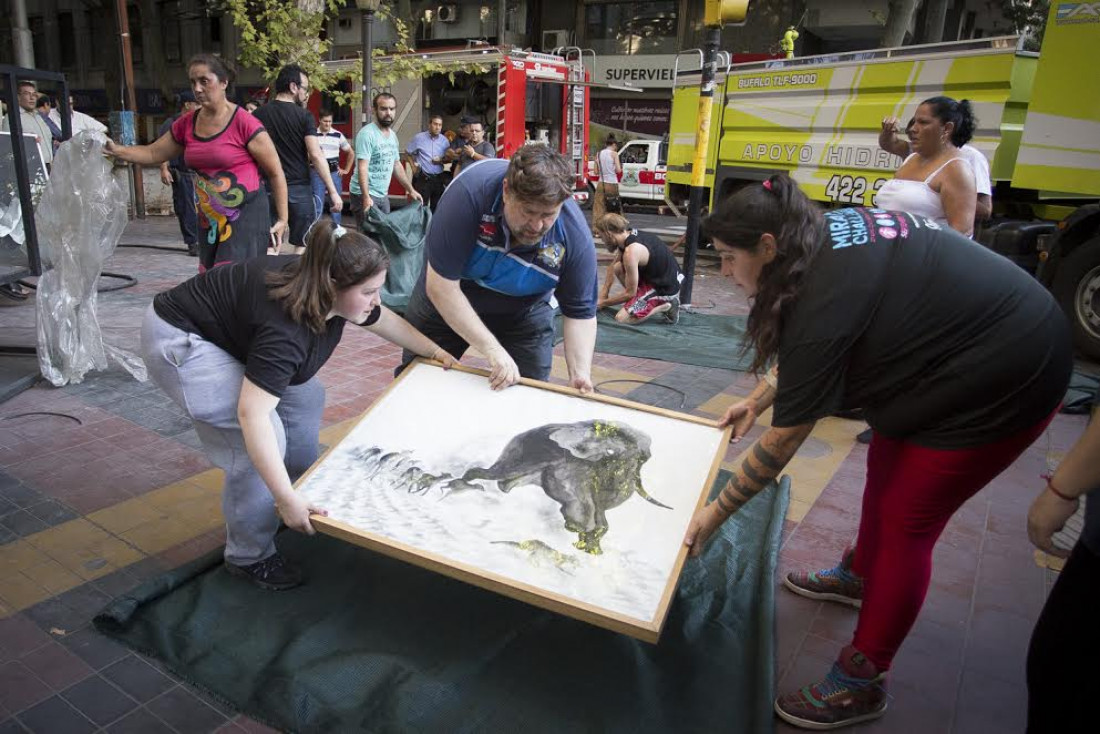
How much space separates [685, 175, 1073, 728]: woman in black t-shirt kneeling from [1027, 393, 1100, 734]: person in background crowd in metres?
0.29

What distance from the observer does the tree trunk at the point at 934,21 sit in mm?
16281

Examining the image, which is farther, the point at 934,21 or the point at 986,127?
the point at 934,21

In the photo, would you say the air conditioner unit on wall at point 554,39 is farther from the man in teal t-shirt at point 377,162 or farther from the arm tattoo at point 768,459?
the arm tattoo at point 768,459

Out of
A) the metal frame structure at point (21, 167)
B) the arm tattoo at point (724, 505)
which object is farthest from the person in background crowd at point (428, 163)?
the arm tattoo at point (724, 505)

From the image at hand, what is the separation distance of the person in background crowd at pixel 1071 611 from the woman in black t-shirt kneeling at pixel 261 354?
5.63 ft

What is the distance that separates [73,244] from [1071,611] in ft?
15.8

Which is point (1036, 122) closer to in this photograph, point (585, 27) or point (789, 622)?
point (789, 622)

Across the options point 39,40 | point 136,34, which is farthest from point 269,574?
point 39,40

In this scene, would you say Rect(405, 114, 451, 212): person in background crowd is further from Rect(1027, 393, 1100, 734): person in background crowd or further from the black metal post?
Rect(1027, 393, 1100, 734): person in background crowd

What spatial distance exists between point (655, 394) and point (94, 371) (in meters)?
3.46

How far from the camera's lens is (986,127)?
680 cm

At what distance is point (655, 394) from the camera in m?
4.75

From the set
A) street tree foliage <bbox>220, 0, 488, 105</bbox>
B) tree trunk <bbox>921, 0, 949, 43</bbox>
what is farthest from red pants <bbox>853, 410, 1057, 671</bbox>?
tree trunk <bbox>921, 0, 949, 43</bbox>

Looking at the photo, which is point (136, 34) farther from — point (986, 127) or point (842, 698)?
point (842, 698)
